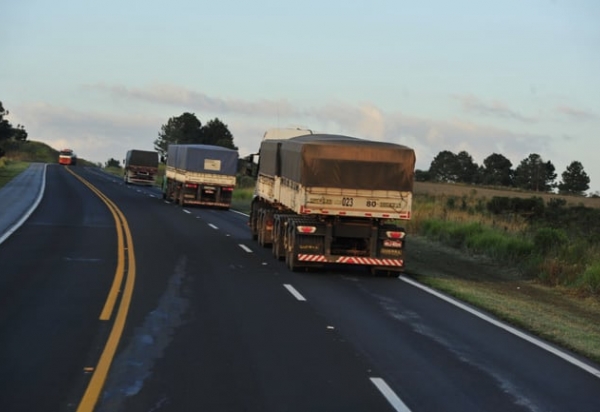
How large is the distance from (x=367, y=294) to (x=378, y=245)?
11.3 feet

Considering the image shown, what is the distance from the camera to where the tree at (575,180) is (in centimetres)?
16012

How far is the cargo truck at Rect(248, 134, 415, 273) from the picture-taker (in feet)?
66.6

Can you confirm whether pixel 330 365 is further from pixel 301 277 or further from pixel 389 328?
pixel 301 277

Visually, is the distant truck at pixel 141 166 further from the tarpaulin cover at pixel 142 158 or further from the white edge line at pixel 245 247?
the white edge line at pixel 245 247

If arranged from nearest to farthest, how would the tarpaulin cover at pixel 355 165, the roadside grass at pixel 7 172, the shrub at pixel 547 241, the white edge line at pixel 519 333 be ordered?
the white edge line at pixel 519 333 → the tarpaulin cover at pixel 355 165 → the shrub at pixel 547 241 → the roadside grass at pixel 7 172

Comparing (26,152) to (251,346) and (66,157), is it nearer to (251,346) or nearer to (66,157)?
(66,157)

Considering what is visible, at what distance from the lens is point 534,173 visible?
16638cm

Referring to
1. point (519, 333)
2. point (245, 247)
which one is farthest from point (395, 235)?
point (519, 333)

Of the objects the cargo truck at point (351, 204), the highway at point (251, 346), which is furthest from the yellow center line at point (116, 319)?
the cargo truck at point (351, 204)

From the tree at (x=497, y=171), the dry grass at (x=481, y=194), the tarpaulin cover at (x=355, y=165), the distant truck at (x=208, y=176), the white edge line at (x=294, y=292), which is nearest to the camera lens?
the white edge line at (x=294, y=292)

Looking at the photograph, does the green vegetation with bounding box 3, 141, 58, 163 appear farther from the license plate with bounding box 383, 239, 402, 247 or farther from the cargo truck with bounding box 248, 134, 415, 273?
the license plate with bounding box 383, 239, 402, 247

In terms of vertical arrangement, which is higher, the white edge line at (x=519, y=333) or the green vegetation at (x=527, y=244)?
the green vegetation at (x=527, y=244)

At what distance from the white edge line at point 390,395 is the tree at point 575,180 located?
157 m

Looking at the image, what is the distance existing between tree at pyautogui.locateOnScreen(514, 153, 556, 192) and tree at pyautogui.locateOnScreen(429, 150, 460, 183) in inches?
706
